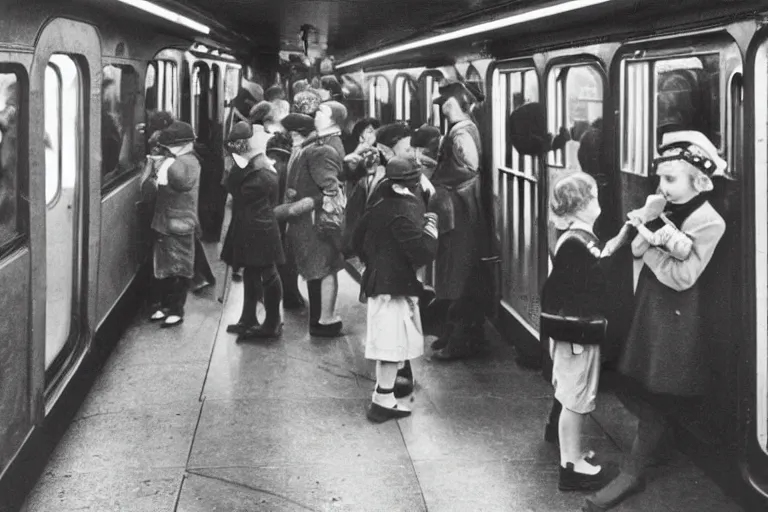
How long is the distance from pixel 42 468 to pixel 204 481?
67 cm

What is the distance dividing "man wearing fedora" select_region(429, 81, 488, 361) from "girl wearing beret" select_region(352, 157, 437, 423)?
0.95 m

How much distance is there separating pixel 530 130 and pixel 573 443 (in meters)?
1.95

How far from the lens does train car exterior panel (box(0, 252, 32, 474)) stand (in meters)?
3.40

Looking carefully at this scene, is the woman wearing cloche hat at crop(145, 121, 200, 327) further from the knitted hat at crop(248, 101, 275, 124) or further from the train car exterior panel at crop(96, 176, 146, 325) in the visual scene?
the knitted hat at crop(248, 101, 275, 124)

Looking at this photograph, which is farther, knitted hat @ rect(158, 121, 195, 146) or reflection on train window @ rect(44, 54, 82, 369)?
knitted hat @ rect(158, 121, 195, 146)

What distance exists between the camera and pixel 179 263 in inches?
251

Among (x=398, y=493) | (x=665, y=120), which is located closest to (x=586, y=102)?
(x=665, y=120)

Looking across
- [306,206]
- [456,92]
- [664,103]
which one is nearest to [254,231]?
[306,206]

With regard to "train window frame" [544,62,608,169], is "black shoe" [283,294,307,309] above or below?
below

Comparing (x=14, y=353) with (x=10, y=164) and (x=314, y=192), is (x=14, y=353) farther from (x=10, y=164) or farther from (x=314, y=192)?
(x=314, y=192)

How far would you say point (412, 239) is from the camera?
15.6ft

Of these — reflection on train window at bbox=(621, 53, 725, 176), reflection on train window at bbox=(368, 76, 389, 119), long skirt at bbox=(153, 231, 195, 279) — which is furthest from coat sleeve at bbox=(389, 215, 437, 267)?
reflection on train window at bbox=(368, 76, 389, 119)

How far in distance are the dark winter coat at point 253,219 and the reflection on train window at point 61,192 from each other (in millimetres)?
1376

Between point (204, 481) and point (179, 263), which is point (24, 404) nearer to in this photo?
point (204, 481)
